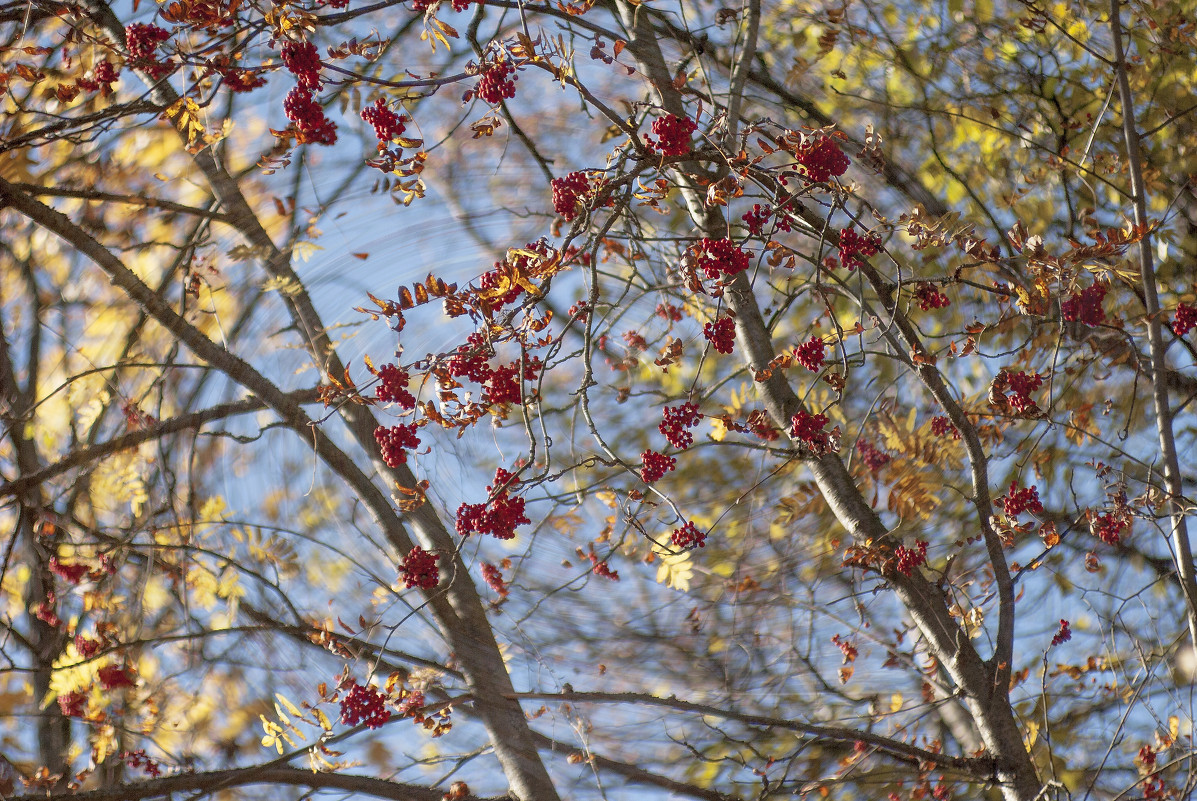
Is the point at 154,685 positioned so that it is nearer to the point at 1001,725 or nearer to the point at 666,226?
the point at 666,226

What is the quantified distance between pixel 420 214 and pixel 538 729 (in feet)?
2.51

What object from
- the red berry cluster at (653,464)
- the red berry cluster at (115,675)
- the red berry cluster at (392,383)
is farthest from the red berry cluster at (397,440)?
the red berry cluster at (115,675)

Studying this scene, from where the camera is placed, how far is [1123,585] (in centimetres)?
145

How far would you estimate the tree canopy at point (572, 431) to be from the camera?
1.17m

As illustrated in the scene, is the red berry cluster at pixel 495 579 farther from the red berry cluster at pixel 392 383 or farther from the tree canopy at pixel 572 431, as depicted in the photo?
the red berry cluster at pixel 392 383

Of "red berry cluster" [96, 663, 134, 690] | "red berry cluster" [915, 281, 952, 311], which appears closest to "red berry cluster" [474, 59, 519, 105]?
"red berry cluster" [915, 281, 952, 311]

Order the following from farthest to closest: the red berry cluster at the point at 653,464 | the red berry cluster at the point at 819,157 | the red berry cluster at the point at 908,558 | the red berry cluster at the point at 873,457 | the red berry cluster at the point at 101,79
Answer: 1. the red berry cluster at the point at 873,457
2. the red berry cluster at the point at 101,79
3. the red berry cluster at the point at 908,558
4. the red berry cluster at the point at 653,464
5. the red berry cluster at the point at 819,157

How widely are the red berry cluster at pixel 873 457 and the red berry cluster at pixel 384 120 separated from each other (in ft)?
2.53

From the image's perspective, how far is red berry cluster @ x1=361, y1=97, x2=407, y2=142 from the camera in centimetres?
85

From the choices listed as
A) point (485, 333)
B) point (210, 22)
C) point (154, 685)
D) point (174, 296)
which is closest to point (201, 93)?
point (210, 22)

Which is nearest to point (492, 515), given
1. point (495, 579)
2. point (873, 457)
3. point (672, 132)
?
point (672, 132)

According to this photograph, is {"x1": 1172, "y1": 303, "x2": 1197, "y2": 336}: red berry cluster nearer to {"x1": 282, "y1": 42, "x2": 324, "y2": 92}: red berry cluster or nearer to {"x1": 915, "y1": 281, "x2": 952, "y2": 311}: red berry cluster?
{"x1": 915, "y1": 281, "x2": 952, "y2": 311}: red berry cluster

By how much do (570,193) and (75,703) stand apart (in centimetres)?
118

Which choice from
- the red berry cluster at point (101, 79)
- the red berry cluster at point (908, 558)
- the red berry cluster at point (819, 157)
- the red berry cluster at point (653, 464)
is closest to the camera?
the red berry cluster at point (819, 157)
